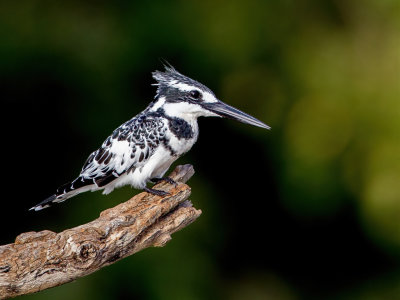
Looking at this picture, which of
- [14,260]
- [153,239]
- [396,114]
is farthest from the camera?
[396,114]

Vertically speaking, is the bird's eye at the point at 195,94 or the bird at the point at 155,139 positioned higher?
the bird's eye at the point at 195,94

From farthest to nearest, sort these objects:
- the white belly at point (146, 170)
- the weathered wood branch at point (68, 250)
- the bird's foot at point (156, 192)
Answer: the white belly at point (146, 170)
the bird's foot at point (156, 192)
the weathered wood branch at point (68, 250)

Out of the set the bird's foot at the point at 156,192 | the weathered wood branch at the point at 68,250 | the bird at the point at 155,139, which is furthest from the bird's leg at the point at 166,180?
the weathered wood branch at the point at 68,250

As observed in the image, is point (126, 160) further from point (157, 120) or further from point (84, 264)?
point (84, 264)

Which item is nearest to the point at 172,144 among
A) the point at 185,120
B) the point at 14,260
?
the point at 185,120

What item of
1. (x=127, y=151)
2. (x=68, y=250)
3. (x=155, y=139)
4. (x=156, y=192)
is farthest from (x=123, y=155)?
(x=68, y=250)

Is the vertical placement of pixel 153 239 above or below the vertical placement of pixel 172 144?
below

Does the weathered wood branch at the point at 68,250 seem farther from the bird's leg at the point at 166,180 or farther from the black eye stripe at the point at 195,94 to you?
the black eye stripe at the point at 195,94

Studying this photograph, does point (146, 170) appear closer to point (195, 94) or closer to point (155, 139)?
point (155, 139)
